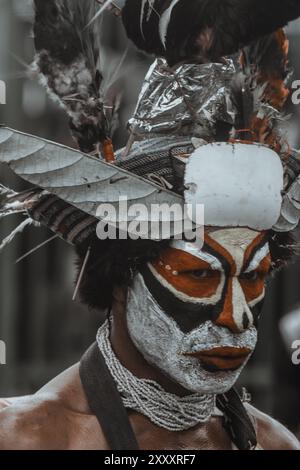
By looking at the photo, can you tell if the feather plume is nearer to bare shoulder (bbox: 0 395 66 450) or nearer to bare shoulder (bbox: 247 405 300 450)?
bare shoulder (bbox: 0 395 66 450)

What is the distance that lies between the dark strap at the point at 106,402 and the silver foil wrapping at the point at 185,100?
0.80 metres

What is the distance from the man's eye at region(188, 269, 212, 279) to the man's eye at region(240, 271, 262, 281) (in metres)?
0.12

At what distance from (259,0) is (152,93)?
48 centimetres

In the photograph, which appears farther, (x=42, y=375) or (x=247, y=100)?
(x=42, y=375)

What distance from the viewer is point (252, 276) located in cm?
342

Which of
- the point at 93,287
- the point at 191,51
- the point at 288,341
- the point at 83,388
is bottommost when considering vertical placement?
the point at 288,341

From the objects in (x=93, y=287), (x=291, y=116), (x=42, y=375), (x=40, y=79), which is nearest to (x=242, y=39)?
(x=291, y=116)

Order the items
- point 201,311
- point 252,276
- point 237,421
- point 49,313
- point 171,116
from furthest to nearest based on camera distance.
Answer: point 49,313 < point 237,421 < point 171,116 < point 252,276 < point 201,311

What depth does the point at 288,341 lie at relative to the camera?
677 cm

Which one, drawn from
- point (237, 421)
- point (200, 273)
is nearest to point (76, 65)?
point (200, 273)

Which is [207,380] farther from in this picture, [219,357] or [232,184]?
[232,184]

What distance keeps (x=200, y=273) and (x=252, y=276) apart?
190mm

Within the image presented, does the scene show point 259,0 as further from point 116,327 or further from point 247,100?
point 116,327

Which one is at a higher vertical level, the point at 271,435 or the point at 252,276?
the point at 252,276
